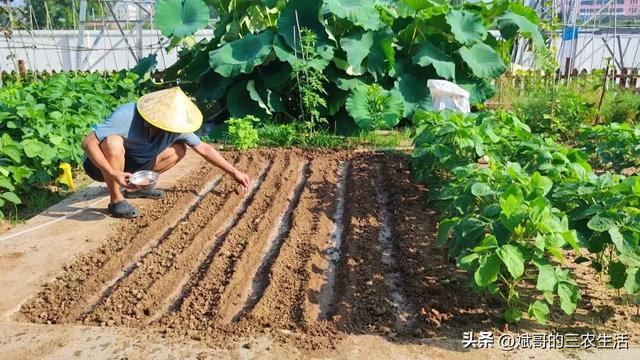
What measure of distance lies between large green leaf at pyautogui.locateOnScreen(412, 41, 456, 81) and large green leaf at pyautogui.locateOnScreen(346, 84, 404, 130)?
72 cm

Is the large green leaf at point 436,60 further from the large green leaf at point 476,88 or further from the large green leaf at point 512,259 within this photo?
the large green leaf at point 512,259

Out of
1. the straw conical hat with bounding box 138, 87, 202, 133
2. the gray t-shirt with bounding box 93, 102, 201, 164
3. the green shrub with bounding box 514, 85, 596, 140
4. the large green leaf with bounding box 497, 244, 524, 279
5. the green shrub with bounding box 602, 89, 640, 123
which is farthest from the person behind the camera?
the green shrub with bounding box 602, 89, 640, 123

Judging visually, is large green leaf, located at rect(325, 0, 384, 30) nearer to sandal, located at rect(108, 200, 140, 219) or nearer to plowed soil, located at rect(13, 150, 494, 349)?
plowed soil, located at rect(13, 150, 494, 349)

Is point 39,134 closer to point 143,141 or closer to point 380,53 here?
point 143,141

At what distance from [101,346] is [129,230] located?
64.7 inches

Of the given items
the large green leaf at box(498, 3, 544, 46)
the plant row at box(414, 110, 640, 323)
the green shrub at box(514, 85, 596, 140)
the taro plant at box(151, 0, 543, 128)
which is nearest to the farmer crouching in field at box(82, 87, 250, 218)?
the plant row at box(414, 110, 640, 323)

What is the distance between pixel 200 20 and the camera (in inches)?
311

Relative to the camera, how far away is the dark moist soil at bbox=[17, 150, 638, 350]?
2846mm

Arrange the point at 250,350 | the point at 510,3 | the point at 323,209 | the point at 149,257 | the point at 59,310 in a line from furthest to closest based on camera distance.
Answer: the point at 510,3
the point at 323,209
the point at 149,257
the point at 59,310
the point at 250,350

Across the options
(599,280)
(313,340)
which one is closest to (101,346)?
(313,340)

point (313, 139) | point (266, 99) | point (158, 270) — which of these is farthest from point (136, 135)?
point (266, 99)

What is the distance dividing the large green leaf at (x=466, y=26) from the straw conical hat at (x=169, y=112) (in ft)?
14.5

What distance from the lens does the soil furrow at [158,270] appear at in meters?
2.99

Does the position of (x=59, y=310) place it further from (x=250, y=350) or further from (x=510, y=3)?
(x=510, y=3)
